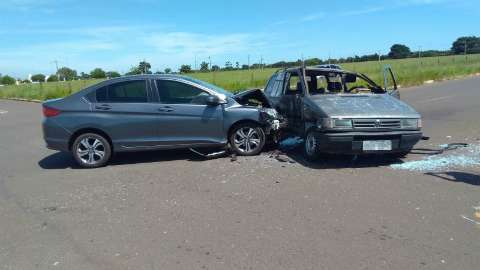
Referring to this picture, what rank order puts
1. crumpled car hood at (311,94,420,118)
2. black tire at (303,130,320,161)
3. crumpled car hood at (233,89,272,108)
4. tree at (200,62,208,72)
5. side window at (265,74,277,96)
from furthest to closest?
tree at (200,62,208,72), side window at (265,74,277,96), crumpled car hood at (233,89,272,108), black tire at (303,130,320,161), crumpled car hood at (311,94,420,118)

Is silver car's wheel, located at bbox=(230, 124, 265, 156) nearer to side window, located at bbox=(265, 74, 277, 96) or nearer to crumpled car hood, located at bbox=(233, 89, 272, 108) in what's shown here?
crumpled car hood, located at bbox=(233, 89, 272, 108)

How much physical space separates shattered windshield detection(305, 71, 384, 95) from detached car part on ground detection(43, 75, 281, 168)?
1.22m

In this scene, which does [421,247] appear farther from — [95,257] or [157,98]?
[157,98]

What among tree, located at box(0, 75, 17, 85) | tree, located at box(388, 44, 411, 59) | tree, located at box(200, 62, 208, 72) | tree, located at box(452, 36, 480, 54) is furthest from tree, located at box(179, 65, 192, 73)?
tree, located at box(452, 36, 480, 54)

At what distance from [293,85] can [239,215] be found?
14.9 feet

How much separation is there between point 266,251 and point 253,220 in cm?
85

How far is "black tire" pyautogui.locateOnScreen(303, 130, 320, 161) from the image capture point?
7574 millimetres

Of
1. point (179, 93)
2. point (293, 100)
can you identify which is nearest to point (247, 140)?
point (293, 100)

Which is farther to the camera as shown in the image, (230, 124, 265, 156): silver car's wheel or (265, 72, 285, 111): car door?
(265, 72, 285, 111): car door

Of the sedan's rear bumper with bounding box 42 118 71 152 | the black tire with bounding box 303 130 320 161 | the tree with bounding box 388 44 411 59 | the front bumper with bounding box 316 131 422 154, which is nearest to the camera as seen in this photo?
the front bumper with bounding box 316 131 422 154

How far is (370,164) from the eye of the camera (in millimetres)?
7594

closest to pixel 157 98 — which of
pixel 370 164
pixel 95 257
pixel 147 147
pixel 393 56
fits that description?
pixel 147 147

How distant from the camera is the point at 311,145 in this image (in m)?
7.75

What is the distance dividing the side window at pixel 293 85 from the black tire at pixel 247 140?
1.13 m
